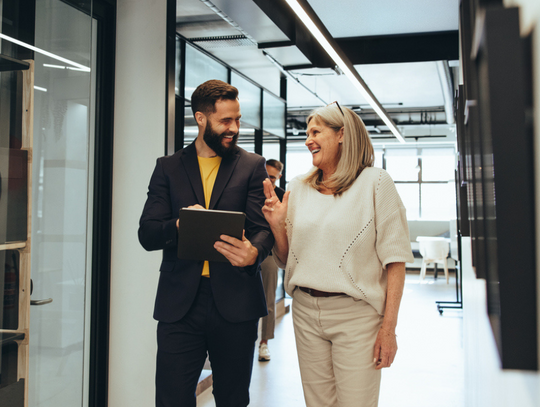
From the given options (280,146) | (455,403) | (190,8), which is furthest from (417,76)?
(455,403)

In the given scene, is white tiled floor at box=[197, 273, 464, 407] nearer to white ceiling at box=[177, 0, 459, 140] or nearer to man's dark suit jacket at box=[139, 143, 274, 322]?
man's dark suit jacket at box=[139, 143, 274, 322]

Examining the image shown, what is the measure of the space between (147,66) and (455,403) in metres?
3.25

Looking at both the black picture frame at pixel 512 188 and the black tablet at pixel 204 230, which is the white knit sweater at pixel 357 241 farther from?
the black picture frame at pixel 512 188

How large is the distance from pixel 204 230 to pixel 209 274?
0.29 m

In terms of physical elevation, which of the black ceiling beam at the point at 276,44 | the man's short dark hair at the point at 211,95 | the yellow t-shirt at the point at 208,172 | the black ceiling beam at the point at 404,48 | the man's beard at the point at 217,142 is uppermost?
the black ceiling beam at the point at 404,48

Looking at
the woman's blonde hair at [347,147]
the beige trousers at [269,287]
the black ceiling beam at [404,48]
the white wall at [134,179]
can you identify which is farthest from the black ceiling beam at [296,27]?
the beige trousers at [269,287]

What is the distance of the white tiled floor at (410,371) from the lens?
3.62 metres

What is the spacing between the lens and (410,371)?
4328 mm

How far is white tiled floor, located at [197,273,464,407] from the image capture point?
362cm

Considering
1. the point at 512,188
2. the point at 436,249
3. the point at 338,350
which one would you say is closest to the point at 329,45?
the point at 338,350

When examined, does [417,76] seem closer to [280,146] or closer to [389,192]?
[280,146]

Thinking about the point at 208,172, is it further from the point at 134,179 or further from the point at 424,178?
the point at 424,178

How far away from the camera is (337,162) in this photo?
187 centimetres

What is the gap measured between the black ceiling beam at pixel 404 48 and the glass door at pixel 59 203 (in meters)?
3.71
